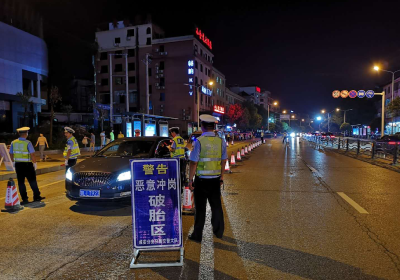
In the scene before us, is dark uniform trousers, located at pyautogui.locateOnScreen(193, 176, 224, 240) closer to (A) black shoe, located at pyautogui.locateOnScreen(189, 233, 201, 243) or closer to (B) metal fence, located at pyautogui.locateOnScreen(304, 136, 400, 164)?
(A) black shoe, located at pyautogui.locateOnScreen(189, 233, 201, 243)

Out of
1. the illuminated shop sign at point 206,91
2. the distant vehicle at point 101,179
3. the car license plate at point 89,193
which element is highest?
the illuminated shop sign at point 206,91

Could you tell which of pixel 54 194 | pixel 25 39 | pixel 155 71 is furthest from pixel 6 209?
pixel 155 71

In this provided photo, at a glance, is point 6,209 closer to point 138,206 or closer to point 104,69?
point 138,206

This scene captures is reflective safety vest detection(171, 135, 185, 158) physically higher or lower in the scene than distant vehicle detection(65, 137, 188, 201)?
higher

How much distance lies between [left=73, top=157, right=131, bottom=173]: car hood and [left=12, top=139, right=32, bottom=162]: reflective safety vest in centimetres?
135

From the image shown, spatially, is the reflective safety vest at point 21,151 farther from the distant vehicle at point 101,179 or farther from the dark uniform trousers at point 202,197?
the dark uniform trousers at point 202,197

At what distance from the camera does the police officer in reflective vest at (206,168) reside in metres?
4.38

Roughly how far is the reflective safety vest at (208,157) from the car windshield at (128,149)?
306 centimetres

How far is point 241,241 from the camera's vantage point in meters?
4.57

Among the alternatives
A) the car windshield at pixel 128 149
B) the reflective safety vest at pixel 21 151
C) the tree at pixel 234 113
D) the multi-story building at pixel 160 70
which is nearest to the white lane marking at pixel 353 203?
the car windshield at pixel 128 149

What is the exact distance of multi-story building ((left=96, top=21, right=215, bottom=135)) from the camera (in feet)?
170

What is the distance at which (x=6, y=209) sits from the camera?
6414 mm

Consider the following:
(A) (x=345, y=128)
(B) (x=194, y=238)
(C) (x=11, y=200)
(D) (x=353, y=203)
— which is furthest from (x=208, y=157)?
(A) (x=345, y=128)

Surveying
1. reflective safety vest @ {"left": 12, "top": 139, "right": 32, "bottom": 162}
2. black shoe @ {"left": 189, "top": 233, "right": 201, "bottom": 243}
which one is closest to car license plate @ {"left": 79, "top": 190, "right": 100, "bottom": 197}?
reflective safety vest @ {"left": 12, "top": 139, "right": 32, "bottom": 162}
